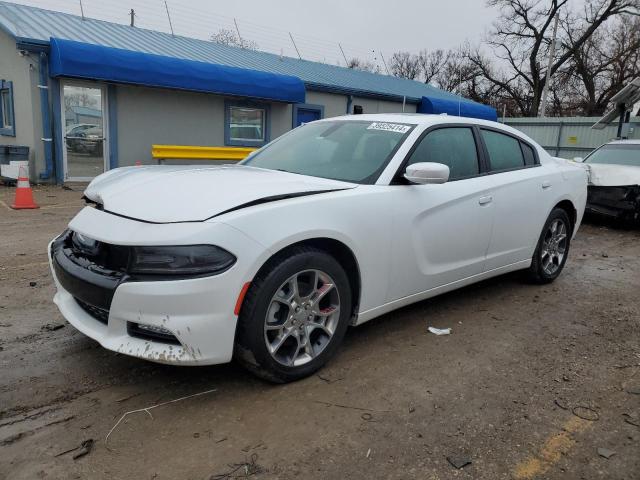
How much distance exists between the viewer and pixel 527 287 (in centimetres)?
510

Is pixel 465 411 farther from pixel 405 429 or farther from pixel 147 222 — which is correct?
pixel 147 222

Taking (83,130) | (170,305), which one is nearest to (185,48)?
(83,130)

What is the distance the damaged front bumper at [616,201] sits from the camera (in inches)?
330

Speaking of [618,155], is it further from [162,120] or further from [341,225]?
[162,120]

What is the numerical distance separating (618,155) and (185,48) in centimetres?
1156

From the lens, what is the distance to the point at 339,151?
12.3 feet

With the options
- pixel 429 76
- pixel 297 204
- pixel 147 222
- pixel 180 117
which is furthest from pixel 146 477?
pixel 429 76

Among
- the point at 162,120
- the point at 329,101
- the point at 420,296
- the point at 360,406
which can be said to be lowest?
the point at 360,406

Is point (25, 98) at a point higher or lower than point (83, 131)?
higher

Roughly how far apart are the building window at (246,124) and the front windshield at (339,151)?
1068 centimetres

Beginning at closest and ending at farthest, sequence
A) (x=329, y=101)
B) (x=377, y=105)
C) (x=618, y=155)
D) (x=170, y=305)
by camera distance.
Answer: (x=170, y=305) → (x=618, y=155) → (x=329, y=101) → (x=377, y=105)

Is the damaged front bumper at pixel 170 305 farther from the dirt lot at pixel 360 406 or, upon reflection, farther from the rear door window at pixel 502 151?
the rear door window at pixel 502 151

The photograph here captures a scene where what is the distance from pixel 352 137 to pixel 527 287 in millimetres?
2555

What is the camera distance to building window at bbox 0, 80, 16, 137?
40.6ft
